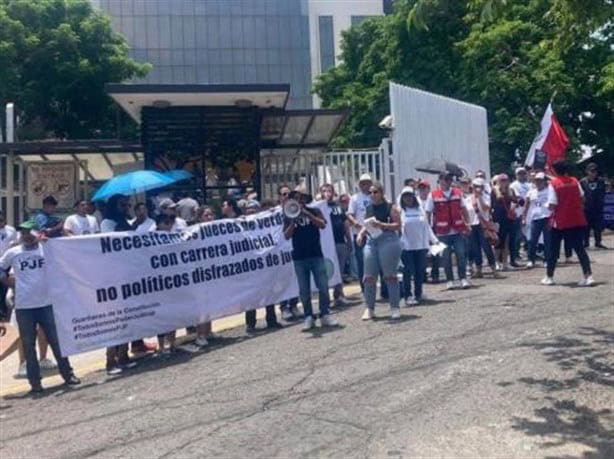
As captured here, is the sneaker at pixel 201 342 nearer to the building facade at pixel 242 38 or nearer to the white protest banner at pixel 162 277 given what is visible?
the white protest banner at pixel 162 277

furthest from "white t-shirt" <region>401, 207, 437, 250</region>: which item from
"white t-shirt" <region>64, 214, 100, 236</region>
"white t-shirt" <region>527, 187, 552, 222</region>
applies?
"white t-shirt" <region>64, 214, 100, 236</region>

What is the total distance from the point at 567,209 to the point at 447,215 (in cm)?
174

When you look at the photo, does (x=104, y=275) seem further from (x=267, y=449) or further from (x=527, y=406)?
(x=527, y=406)

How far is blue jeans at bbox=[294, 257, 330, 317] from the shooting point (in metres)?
10.6

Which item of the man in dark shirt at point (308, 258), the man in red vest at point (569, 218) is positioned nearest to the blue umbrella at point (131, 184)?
the man in dark shirt at point (308, 258)

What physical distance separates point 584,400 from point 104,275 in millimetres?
5333

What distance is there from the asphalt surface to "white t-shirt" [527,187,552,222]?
3.20 metres

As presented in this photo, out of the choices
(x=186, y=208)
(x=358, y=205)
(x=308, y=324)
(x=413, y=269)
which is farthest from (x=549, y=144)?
(x=308, y=324)

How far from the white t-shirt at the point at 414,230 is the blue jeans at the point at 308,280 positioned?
1.61m

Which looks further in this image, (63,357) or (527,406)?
(63,357)

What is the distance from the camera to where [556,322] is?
9.54 m

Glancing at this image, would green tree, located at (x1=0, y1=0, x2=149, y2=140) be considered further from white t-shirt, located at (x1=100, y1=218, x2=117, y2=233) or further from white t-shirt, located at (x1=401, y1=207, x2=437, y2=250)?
white t-shirt, located at (x1=401, y1=207, x2=437, y2=250)

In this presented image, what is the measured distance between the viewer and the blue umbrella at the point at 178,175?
574 inches

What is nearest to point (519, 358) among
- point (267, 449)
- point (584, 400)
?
point (584, 400)
